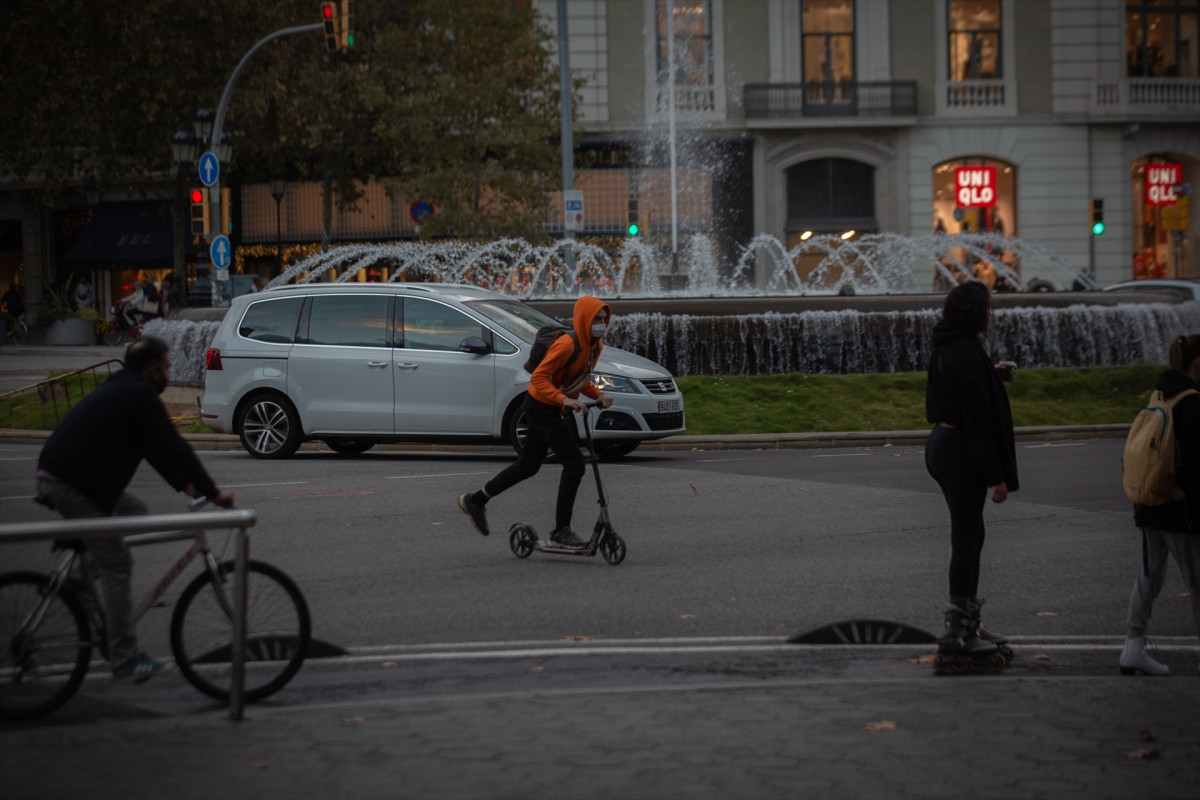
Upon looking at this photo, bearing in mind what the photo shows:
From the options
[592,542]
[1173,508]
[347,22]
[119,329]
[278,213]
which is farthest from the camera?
[278,213]

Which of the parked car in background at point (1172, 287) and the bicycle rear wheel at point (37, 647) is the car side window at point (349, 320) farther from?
the parked car in background at point (1172, 287)

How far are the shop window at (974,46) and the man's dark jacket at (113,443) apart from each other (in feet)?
123

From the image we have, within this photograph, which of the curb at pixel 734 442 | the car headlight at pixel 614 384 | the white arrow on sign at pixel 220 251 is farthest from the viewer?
the white arrow on sign at pixel 220 251

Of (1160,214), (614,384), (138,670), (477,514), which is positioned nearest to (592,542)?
(477,514)

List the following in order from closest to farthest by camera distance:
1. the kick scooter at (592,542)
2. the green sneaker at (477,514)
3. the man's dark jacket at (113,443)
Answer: the man's dark jacket at (113,443)
the kick scooter at (592,542)
the green sneaker at (477,514)

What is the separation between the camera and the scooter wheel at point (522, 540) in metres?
8.80

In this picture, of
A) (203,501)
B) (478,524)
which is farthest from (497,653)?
(478,524)

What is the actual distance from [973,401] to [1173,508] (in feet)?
3.18

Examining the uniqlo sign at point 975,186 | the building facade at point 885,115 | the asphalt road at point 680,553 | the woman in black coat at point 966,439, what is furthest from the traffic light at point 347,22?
the uniqlo sign at point 975,186

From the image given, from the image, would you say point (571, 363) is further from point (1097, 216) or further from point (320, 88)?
point (1097, 216)

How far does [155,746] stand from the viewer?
461 cm

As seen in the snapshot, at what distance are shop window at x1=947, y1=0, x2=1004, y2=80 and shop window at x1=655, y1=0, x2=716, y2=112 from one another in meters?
7.30

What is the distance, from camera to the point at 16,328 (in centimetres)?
4266

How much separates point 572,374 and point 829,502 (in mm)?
3383
